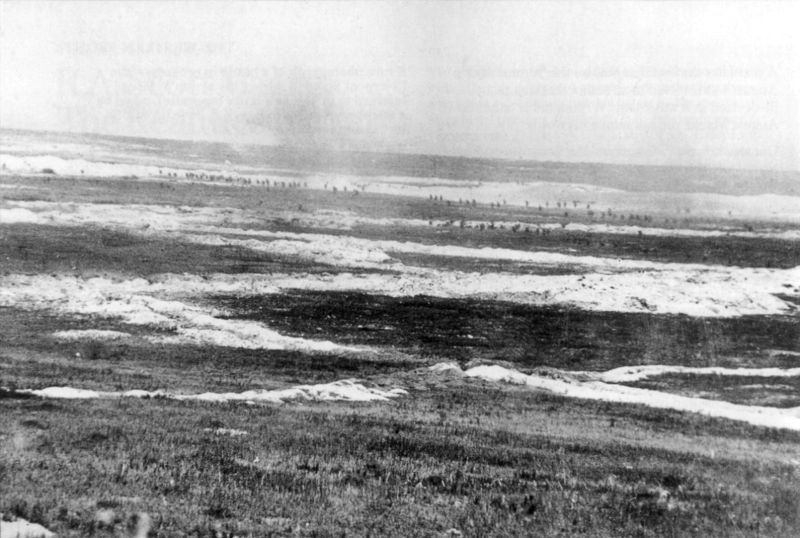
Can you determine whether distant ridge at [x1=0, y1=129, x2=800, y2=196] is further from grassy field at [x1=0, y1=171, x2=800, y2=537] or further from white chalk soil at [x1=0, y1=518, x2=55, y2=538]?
white chalk soil at [x1=0, y1=518, x2=55, y2=538]

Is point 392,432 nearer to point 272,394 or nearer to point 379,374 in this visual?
point 272,394

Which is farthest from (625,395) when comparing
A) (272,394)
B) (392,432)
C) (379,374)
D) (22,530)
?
(22,530)

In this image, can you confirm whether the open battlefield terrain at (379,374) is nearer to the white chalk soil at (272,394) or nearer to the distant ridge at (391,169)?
the white chalk soil at (272,394)

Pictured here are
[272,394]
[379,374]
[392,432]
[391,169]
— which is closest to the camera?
[392,432]

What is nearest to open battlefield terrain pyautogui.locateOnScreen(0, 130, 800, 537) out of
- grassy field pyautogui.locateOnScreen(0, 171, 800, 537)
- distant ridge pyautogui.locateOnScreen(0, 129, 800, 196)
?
grassy field pyautogui.locateOnScreen(0, 171, 800, 537)

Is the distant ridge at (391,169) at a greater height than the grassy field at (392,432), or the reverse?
the distant ridge at (391,169)

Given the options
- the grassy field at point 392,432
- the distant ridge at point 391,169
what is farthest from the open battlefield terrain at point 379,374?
the distant ridge at point 391,169

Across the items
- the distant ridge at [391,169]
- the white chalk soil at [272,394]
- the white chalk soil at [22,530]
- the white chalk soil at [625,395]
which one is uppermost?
the distant ridge at [391,169]

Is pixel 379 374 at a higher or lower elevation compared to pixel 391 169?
lower

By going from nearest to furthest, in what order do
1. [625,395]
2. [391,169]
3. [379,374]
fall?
[625,395] → [379,374] → [391,169]

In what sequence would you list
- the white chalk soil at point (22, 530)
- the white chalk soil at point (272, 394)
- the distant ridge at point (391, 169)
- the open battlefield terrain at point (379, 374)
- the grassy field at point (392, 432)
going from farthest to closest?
the distant ridge at point (391, 169), the white chalk soil at point (272, 394), the open battlefield terrain at point (379, 374), the grassy field at point (392, 432), the white chalk soil at point (22, 530)
